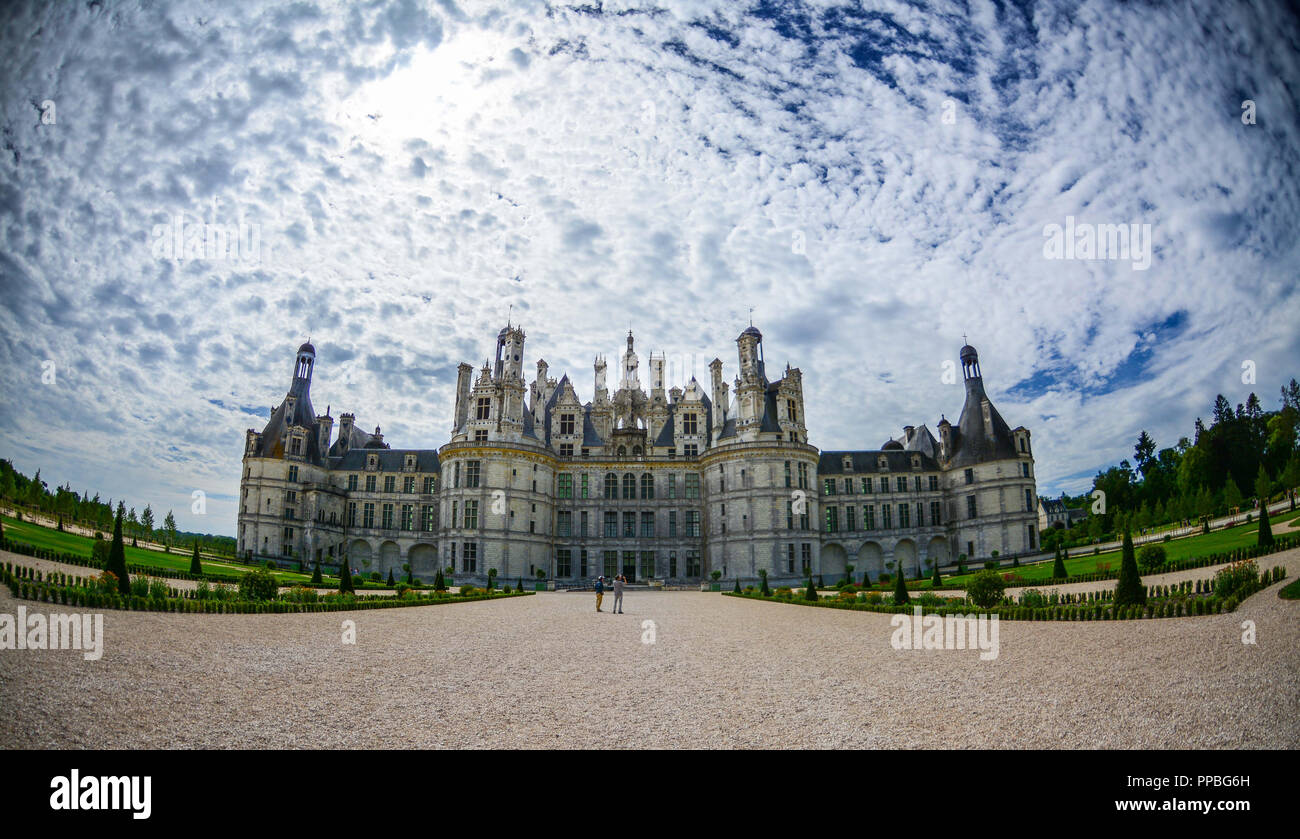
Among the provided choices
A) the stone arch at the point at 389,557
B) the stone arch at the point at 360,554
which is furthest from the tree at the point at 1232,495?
the stone arch at the point at 360,554

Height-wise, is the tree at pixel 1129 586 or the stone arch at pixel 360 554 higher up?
the stone arch at pixel 360 554

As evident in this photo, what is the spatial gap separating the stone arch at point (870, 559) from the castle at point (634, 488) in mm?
181

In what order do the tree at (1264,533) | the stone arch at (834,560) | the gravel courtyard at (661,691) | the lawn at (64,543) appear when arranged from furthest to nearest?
the stone arch at (834,560) < the lawn at (64,543) < the tree at (1264,533) < the gravel courtyard at (661,691)

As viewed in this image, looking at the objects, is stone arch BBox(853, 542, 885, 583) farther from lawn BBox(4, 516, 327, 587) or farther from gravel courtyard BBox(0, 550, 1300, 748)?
lawn BBox(4, 516, 327, 587)

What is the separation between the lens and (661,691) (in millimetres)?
9609

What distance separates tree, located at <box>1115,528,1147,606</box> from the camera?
53.8 feet

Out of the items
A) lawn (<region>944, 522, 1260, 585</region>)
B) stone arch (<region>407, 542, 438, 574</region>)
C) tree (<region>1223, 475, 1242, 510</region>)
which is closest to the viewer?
lawn (<region>944, 522, 1260, 585</region>)

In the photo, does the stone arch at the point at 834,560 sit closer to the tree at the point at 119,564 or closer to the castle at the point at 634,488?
the castle at the point at 634,488

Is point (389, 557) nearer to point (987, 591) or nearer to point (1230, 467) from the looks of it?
point (987, 591)

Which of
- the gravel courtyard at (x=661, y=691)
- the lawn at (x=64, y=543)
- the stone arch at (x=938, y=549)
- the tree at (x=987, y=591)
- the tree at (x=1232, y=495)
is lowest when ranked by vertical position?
the gravel courtyard at (x=661, y=691)

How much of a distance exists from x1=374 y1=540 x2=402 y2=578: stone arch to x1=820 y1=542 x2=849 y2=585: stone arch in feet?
123

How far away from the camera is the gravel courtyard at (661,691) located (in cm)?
698

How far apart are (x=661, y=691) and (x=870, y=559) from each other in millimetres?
50015

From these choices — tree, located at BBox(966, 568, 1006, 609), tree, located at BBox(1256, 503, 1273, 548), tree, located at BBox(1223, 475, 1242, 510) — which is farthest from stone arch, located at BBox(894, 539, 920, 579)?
tree, located at BBox(966, 568, 1006, 609)
